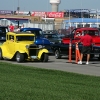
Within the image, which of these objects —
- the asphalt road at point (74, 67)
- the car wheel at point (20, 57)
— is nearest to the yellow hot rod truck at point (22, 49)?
the car wheel at point (20, 57)

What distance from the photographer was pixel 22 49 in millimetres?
21297

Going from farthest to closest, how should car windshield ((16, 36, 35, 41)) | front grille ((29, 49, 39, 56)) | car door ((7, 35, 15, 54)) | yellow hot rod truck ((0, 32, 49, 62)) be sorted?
car windshield ((16, 36, 35, 41)) → car door ((7, 35, 15, 54)) → front grille ((29, 49, 39, 56)) → yellow hot rod truck ((0, 32, 49, 62))

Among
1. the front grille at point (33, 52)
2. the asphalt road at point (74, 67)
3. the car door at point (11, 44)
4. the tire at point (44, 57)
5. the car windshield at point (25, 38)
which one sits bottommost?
the asphalt road at point (74, 67)

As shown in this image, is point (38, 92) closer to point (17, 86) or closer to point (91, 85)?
point (17, 86)

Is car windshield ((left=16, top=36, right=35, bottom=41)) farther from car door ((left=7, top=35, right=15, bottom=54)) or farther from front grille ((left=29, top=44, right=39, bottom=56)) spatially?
front grille ((left=29, top=44, right=39, bottom=56))

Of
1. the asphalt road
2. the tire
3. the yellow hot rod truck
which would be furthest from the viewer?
the tire

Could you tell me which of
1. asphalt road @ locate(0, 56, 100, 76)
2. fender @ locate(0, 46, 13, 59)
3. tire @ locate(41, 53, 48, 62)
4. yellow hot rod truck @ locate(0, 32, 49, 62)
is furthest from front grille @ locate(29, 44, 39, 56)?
fender @ locate(0, 46, 13, 59)

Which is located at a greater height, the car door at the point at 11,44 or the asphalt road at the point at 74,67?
the car door at the point at 11,44

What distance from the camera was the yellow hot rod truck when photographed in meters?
21.2

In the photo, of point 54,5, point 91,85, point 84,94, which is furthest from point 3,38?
point 54,5

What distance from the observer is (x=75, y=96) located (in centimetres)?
924

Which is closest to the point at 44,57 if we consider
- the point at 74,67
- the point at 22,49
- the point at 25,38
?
the point at 22,49

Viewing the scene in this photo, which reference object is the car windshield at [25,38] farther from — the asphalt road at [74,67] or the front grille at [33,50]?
the asphalt road at [74,67]

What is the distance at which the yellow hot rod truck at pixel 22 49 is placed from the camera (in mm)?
21241
